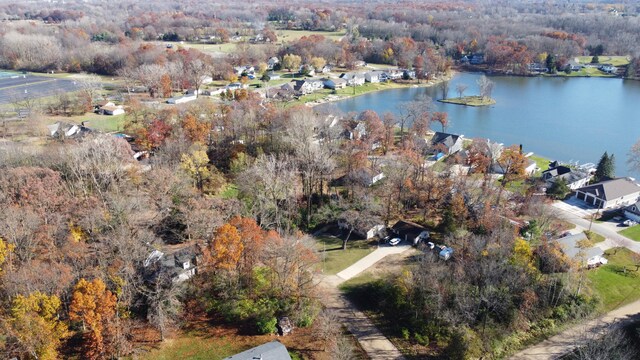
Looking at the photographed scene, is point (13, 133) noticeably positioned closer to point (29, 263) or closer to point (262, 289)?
point (29, 263)

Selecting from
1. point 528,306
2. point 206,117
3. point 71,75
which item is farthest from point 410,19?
point 528,306

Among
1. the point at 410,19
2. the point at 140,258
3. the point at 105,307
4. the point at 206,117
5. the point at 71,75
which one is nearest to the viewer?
the point at 105,307

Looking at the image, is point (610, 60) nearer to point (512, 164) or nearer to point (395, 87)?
point (395, 87)

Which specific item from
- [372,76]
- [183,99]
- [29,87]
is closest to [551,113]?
[372,76]

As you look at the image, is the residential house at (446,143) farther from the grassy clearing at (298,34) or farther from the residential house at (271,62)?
the grassy clearing at (298,34)

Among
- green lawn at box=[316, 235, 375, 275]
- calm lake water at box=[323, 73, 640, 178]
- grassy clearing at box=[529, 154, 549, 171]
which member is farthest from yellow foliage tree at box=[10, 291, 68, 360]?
calm lake water at box=[323, 73, 640, 178]

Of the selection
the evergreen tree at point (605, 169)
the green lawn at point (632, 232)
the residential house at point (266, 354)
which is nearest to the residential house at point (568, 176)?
the evergreen tree at point (605, 169)

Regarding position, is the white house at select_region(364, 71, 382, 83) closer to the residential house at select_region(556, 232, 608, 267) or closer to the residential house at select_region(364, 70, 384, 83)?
the residential house at select_region(364, 70, 384, 83)
